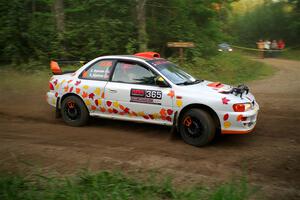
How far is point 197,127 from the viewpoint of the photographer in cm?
710

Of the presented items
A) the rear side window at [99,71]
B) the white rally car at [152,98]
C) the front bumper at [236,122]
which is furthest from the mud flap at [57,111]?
the front bumper at [236,122]

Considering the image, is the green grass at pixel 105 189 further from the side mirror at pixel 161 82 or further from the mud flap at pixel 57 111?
the mud flap at pixel 57 111

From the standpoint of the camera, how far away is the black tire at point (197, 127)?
6.98 metres

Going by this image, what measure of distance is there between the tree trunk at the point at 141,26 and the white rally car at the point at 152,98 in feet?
26.8

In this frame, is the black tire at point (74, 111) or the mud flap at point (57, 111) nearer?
the black tire at point (74, 111)

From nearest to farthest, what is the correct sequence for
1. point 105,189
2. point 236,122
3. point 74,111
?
point 105,189
point 236,122
point 74,111

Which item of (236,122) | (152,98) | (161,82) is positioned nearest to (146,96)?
(152,98)

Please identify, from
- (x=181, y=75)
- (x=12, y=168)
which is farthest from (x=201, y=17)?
(x=12, y=168)

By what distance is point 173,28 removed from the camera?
1784cm

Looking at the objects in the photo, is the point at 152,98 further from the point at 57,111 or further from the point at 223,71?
the point at 223,71

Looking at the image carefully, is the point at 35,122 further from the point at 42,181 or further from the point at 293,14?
the point at 293,14

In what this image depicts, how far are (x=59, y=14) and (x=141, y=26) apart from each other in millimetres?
3645

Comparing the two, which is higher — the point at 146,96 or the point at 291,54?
the point at 291,54

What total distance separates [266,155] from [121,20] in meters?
12.4
